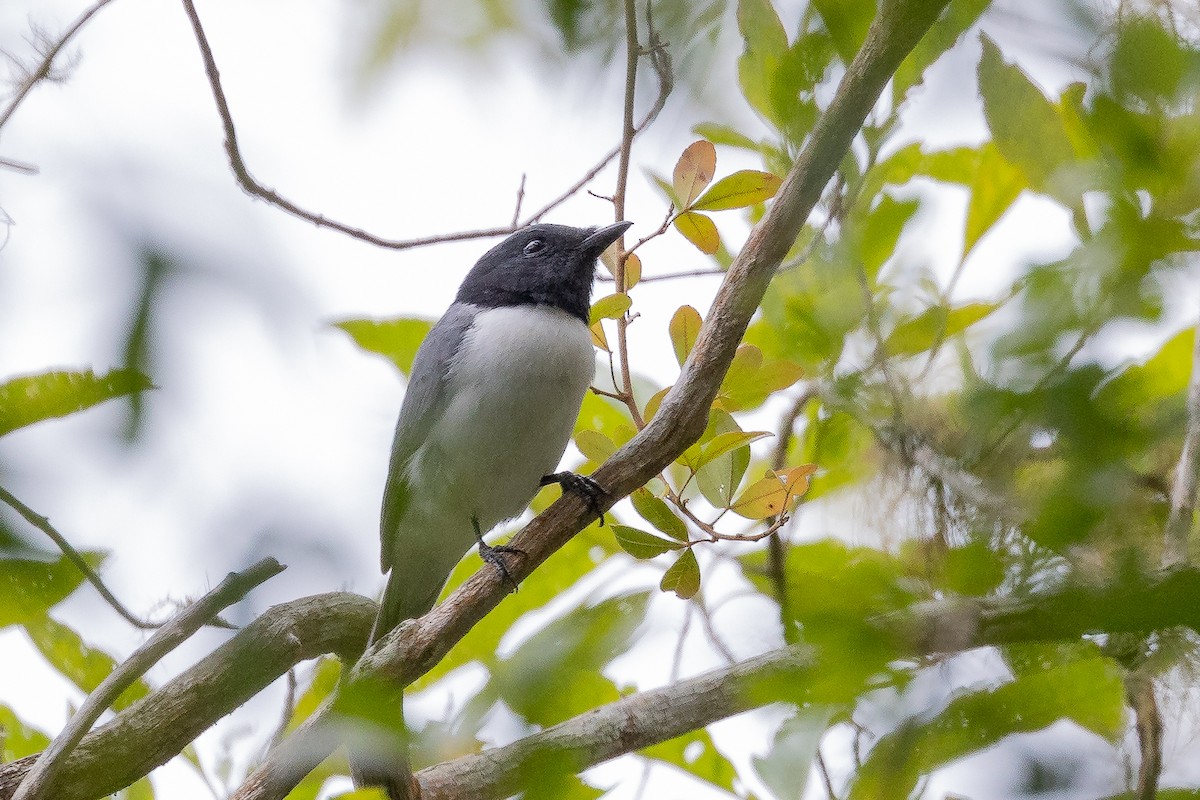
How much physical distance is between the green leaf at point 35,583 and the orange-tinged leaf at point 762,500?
5.14 ft

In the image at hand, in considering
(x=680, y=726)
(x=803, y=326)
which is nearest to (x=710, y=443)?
(x=680, y=726)

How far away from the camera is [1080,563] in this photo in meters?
0.65

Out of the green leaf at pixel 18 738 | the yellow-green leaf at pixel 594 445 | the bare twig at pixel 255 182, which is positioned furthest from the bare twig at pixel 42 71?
the green leaf at pixel 18 738

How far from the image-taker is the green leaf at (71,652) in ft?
3.21

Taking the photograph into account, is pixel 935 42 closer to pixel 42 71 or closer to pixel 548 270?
pixel 42 71

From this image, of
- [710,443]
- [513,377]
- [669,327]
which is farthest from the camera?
[513,377]

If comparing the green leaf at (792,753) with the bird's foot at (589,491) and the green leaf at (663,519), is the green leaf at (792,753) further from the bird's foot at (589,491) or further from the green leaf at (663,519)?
the bird's foot at (589,491)

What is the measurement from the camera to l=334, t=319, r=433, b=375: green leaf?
1890 mm

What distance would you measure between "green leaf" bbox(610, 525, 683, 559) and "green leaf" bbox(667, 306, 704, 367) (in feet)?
1.40

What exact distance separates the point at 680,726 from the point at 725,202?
1227mm

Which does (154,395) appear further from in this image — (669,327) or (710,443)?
(669,327)

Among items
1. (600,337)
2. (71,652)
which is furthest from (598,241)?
(71,652)

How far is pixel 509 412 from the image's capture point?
344 cm

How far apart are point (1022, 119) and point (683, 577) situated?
1.46 meters
